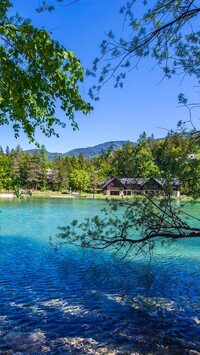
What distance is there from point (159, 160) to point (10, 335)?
4262 millimetres

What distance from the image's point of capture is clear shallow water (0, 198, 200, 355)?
516 cm

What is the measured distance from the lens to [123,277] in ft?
31.6

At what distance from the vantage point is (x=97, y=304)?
23.4ft

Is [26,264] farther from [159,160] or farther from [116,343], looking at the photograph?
[159,160]

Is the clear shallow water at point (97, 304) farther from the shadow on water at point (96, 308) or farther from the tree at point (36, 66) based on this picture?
the tree at point (36, 66)

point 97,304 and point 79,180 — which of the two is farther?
point 79,180

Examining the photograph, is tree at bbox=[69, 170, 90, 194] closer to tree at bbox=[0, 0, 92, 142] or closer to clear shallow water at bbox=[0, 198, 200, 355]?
clear shallow water at bbox=[0, 198, 200, 355]

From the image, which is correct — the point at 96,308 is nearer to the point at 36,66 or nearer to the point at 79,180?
the point at 36,66

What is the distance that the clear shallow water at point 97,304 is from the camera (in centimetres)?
516

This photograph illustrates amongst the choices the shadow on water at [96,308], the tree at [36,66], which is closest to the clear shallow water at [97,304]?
the shadow on water at [96,308]

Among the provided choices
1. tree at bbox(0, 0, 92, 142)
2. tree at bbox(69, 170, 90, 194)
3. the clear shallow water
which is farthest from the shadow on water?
tree at bbox(69, 170, 90, 194)

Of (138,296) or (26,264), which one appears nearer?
(138,296)

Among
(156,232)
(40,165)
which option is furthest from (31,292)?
(40,165)

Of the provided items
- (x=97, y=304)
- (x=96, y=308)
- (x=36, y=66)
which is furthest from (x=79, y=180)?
(x=36, y=66)
